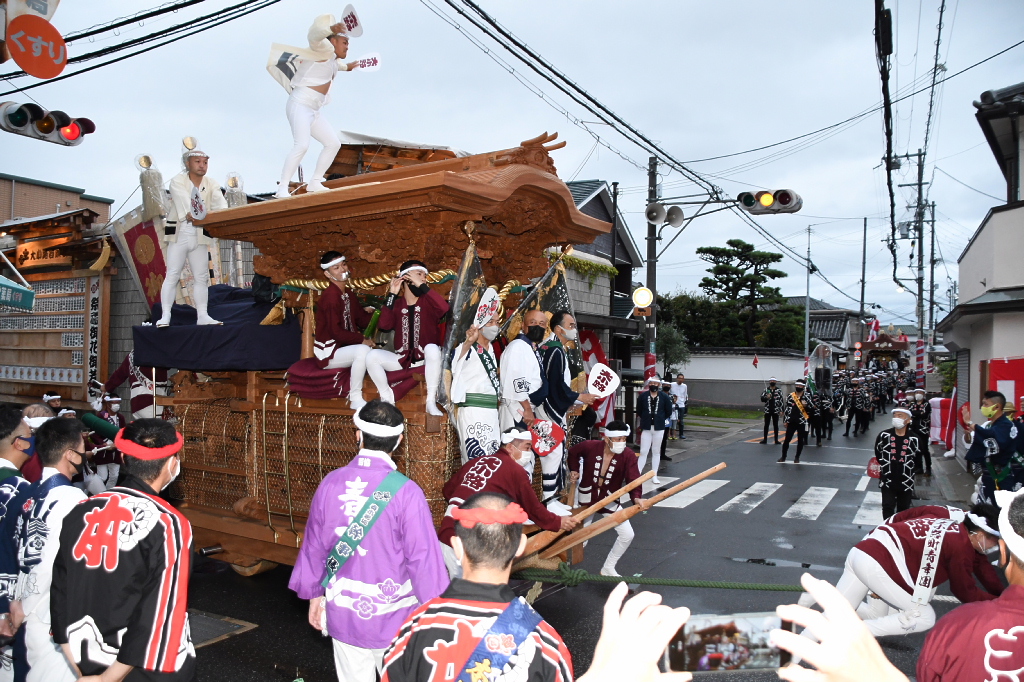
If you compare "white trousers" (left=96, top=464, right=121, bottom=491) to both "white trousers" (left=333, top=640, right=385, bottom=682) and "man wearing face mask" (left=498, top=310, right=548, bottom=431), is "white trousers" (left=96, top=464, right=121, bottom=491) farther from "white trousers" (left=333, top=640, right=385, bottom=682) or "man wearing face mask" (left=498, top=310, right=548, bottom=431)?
"white trousers" (left=333, top=640, right=385, bottom=682)

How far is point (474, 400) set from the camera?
19.3 feet

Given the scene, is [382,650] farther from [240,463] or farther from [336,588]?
[240,463]

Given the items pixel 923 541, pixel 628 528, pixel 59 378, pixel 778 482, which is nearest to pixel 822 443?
pixel 778 482

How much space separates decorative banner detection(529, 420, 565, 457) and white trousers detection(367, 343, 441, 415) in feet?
3.58

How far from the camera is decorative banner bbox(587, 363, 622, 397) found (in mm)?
6938

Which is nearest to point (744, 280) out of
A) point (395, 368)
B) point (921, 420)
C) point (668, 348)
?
point (668, 348)

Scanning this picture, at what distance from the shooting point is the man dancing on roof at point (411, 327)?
5859 mm

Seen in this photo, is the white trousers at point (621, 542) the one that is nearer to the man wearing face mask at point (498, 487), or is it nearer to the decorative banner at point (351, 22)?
the man wearing face mask at point (498, 487)

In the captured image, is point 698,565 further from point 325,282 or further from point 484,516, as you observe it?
point 484,516

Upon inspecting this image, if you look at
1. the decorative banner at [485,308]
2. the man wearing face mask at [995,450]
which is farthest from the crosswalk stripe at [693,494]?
the decorative banner at [485,308]

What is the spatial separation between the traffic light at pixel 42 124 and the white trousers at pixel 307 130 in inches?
102

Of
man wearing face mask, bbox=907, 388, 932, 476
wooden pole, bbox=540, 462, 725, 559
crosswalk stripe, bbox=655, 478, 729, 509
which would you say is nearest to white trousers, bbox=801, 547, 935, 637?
wooden pole, bbox=540, 462, 725, 559

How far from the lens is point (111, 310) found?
13.4 meters

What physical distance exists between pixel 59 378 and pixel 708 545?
39.7 ft
